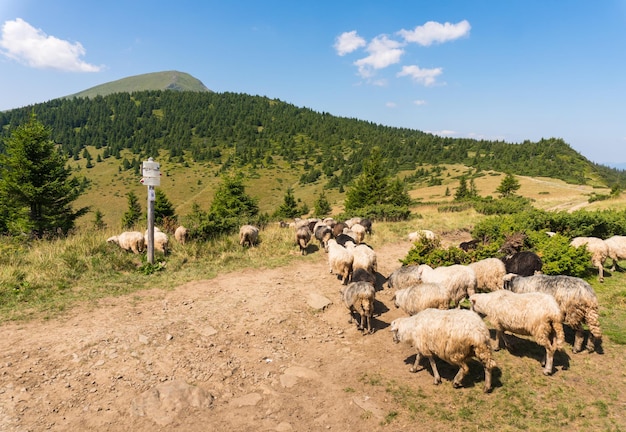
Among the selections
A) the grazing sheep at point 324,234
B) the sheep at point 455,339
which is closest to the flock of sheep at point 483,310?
the sheep at point 455,339

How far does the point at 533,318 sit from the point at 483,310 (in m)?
1.08

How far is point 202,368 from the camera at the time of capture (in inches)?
267

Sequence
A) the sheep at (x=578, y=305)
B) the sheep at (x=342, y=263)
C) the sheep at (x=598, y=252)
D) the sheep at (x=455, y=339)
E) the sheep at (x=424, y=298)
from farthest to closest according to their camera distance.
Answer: the sheep at (x=342, y=263)
the sheep at (x=598, y=252)
the sheep at (x=424, y=298)
the sheep at (x=578, y=305)
the sheep at (x=455, y=339)

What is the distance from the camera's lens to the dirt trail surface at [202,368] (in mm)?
5434

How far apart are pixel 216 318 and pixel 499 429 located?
6754mm

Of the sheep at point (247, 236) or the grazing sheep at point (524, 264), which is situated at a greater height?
the grazing sheep at point (524, 264)

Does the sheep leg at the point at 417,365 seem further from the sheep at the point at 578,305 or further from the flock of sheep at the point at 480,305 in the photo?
the sheep at the point at 578,305

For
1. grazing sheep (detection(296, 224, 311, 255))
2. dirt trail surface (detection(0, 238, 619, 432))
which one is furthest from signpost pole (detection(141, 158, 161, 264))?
grazing sheep (detection(296, 224, 311, 255))

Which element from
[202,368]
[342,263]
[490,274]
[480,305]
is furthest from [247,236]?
[480,305]

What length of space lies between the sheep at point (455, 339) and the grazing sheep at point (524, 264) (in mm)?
5170

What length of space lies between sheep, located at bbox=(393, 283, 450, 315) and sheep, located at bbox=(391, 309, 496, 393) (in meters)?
1.49

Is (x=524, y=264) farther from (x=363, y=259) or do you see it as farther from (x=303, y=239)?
(x=303, y=239)

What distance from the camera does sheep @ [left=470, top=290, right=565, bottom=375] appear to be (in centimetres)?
644

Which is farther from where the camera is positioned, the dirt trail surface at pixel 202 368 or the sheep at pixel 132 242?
the sheep at pixel 132 242
